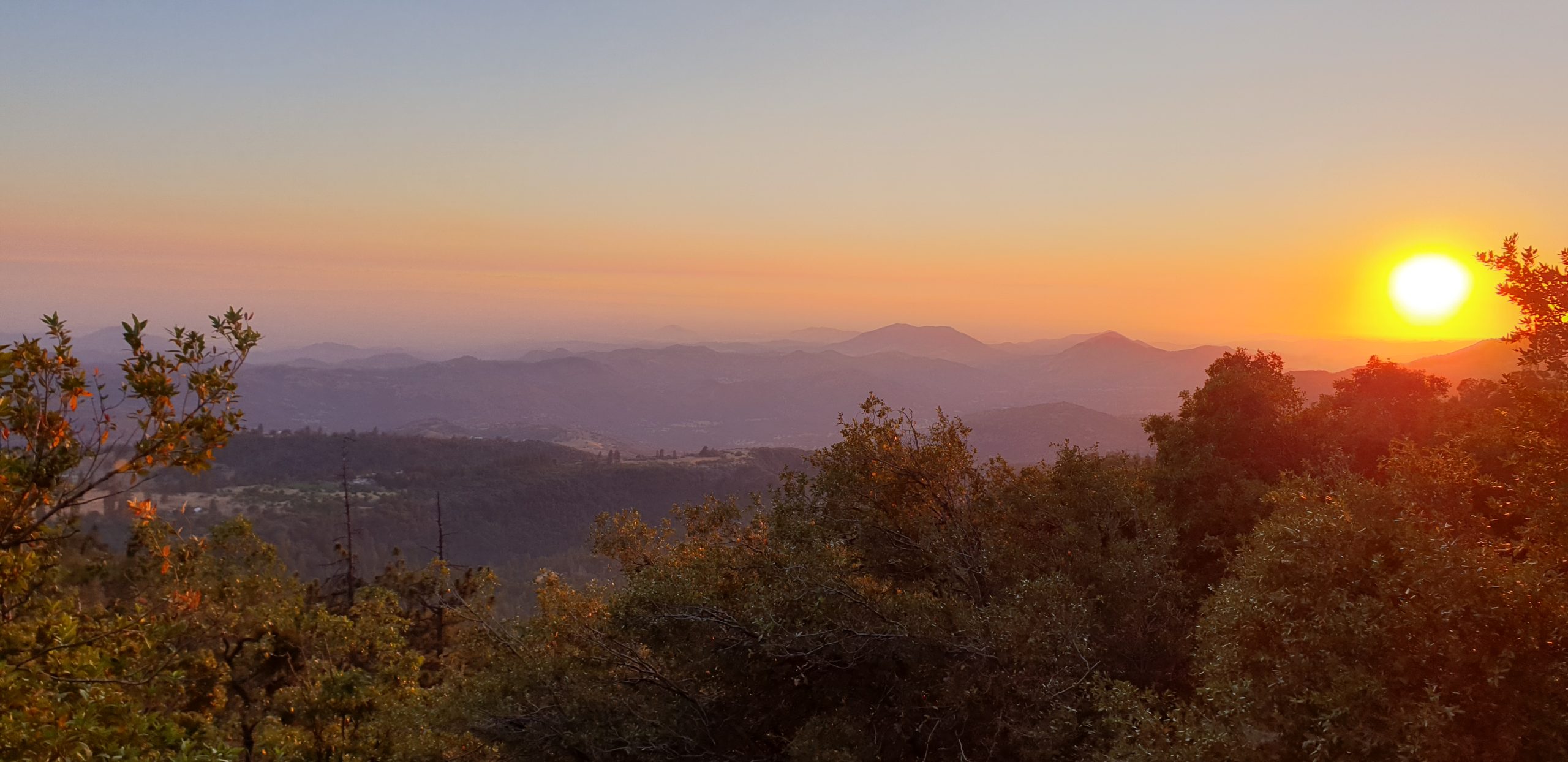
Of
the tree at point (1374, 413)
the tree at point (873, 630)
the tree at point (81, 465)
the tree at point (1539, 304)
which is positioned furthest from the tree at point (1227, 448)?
the tree at point (81, 465)

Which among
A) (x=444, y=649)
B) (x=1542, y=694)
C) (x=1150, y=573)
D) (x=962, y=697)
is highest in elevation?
(x=1542, y=694)

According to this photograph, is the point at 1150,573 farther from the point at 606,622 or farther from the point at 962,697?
the point at 606,622

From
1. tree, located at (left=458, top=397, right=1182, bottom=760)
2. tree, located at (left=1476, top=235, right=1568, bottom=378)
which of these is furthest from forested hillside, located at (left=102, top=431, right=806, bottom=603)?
tree, located at (left=1476, top=235, right=1568, bottom=378)

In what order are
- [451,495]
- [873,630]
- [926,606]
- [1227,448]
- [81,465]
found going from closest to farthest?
[81,465] < [873,630] < [926,606] < [1227,448] < [451,495]

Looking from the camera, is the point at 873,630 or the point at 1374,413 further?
the point at 1374,413

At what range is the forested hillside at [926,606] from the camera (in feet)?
23.0

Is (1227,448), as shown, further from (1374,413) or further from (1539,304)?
(1539,304)

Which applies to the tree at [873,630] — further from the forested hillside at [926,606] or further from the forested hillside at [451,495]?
the forested hillside at [451,495]

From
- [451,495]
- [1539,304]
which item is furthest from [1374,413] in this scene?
[451,495]

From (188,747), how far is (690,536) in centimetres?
1315

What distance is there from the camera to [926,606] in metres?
12.4

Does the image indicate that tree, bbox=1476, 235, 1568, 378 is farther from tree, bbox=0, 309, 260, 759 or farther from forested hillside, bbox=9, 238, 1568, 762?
tree, bbox=0, 309, 260, 759

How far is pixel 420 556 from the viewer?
136250 millimetres

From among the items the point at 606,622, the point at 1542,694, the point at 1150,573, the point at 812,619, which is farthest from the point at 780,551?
the point at 1542,694
